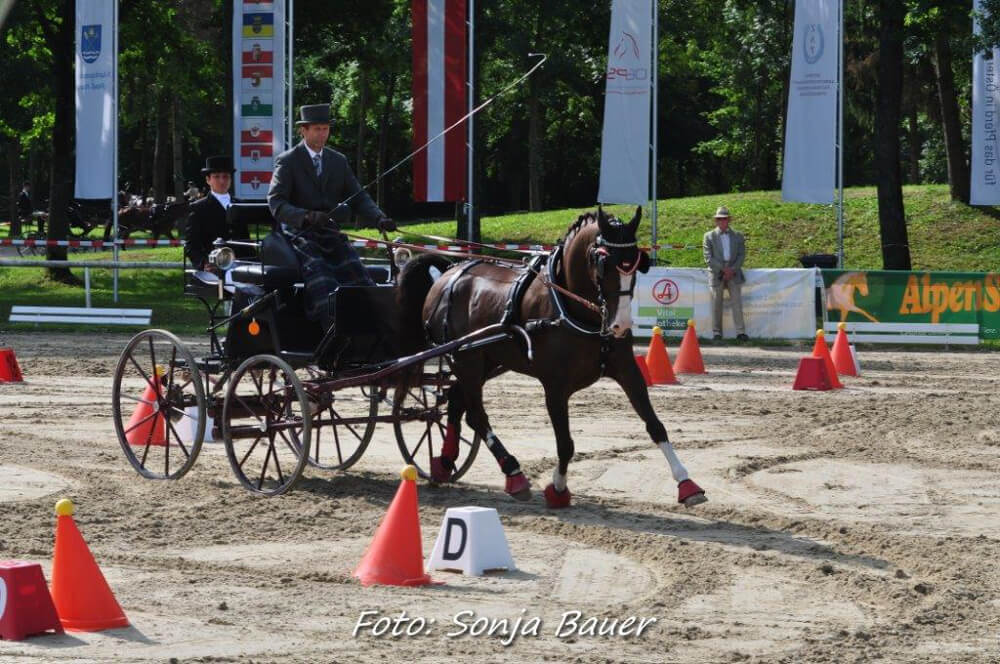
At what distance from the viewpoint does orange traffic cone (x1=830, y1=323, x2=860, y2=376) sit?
18500 millimetres

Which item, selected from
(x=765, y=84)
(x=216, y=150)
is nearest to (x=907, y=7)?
→ (x=765, y=84)

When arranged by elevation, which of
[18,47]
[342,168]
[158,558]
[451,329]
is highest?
[18,47]

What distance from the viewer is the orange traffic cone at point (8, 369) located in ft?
57.2

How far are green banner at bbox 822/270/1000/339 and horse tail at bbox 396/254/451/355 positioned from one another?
12.7 meters

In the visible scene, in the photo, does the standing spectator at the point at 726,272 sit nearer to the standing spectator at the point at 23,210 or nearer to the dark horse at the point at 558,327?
the dark horse at the point at 558,327

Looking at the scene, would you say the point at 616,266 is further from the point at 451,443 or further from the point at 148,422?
the point at 148,422

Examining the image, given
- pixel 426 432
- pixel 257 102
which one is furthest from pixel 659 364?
pixel 257 102

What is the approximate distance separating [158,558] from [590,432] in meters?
6.17

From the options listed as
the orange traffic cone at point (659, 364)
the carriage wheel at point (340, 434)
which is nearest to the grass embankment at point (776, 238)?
the orange traffic cone at point (659, 364)

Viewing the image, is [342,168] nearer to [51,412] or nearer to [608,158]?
[51,412]

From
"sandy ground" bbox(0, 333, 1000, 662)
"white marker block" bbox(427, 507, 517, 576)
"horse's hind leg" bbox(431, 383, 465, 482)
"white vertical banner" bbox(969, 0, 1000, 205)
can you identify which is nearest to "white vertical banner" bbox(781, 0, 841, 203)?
"white vertical banner" bbox(969, 0, 1000, 205)

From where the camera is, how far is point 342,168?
11.3 m

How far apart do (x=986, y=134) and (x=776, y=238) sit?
8.13m

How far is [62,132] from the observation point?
31812 mm
